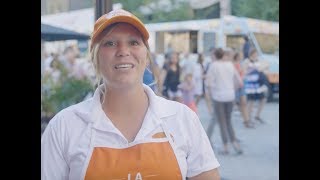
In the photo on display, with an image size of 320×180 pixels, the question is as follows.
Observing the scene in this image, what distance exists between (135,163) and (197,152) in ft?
0.59

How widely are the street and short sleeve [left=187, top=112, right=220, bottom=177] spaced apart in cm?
51

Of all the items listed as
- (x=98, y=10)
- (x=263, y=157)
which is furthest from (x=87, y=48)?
(x=263, y=157)

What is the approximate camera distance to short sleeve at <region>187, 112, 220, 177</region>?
1.48 m

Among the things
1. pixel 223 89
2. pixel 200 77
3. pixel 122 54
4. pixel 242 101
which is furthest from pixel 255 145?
pixel 122 54

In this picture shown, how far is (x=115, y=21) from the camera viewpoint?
4.68ft

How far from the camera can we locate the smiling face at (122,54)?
144 cm

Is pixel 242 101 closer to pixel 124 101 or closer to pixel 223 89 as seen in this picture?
pixel 223 89

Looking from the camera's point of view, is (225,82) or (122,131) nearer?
(122,131)

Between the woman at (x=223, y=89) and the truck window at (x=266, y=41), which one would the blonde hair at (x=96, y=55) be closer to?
the woman at (x=223, y=89)

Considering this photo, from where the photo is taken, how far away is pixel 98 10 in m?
1.54

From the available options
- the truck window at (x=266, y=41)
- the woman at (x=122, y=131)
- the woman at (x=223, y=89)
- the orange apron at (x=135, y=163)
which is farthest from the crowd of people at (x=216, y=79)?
the orange apron at (x=135, y=163)

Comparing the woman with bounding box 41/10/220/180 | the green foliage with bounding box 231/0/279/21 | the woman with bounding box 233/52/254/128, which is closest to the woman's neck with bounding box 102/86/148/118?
the woman with bounding box 41/10/220/180
